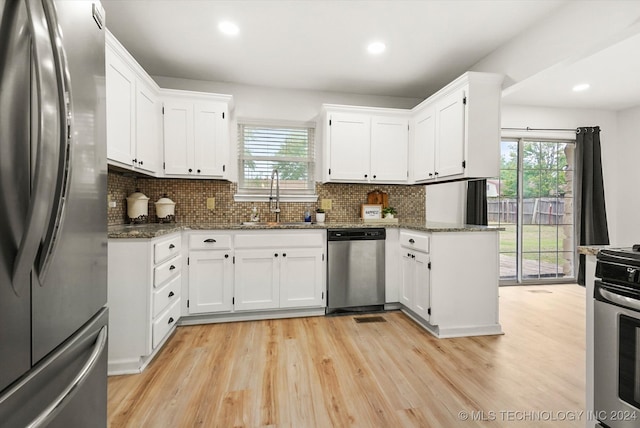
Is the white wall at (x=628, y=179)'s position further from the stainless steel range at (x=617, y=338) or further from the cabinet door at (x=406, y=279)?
the stainless steel range at (x=617, y=338)

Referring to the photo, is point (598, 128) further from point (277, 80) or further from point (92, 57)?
Answer: point (92, 57)

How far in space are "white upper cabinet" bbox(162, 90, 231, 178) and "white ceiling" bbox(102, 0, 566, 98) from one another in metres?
0.38

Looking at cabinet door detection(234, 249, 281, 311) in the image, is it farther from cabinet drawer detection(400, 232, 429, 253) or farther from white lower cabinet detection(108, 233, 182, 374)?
cabinet drawer detection(400, 232, 429, 253)

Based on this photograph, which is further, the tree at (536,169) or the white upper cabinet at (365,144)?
the tree at (536,169)

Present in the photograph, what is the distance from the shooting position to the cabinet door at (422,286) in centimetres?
271

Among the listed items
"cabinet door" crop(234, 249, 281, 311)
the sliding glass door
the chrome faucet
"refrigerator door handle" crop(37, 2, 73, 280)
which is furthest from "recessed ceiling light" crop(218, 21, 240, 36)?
the sliding glass door

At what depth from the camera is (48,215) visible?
25.8 inches

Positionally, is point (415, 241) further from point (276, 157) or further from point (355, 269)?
point (276, 157)

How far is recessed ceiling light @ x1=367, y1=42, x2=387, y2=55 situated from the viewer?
272 cm

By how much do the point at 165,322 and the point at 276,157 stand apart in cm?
215

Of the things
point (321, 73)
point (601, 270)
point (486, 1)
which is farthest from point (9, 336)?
point (321, 73)

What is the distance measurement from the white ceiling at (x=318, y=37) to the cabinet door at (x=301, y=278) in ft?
6.38

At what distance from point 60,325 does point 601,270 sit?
1.90 m

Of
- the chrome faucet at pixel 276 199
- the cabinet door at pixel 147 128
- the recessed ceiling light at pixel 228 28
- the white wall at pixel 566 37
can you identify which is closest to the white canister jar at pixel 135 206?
the cabinet door at pixel 147 128
